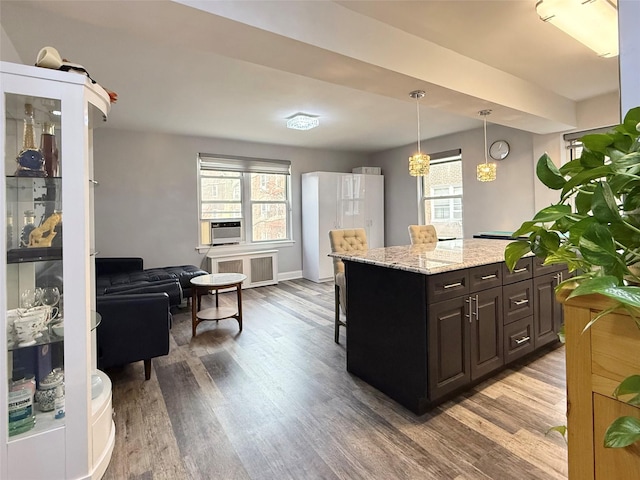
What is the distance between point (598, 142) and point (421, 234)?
362cm

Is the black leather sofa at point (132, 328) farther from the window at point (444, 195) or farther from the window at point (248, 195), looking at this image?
the window at point (444, 195)

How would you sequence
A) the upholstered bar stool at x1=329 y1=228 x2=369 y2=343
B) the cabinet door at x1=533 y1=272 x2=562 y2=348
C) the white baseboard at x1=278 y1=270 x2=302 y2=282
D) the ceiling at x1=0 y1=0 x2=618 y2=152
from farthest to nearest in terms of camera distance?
the white baseboard at x1=278 y1=270 x2=302 y2=282 < the upholstered bar stool at x1=329 y1=228 x2=369 y2=343 < the cabinet door at x1=533 y1=272 x2=562 y2=348 < the ceiling at x1=0 y1=0 x2=618 y2=152

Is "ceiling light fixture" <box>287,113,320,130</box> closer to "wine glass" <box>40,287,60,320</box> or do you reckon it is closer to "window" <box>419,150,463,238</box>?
"window" <box>419,150,463,238</box>

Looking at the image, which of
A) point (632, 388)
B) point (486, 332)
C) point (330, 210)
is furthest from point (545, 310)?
point (330, 210)

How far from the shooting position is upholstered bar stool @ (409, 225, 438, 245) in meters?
4.06

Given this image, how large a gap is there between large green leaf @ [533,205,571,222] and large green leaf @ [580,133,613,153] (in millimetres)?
114

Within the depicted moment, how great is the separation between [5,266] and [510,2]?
3.06m

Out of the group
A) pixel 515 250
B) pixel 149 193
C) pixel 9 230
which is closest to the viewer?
pixel 515 250

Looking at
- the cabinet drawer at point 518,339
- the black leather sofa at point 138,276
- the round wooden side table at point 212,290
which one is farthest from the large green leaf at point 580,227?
the black leather sofa at point 138,276

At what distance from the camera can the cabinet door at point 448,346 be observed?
201 centimetres

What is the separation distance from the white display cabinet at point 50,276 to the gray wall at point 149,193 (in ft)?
11.9

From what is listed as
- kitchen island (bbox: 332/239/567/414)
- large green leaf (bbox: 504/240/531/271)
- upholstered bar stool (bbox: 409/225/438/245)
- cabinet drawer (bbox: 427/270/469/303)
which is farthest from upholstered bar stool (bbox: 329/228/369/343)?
large green leaf (bbox: 504/240/531/271)

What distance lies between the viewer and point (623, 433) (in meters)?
0.50

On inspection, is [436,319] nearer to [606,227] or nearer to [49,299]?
[606,227]
